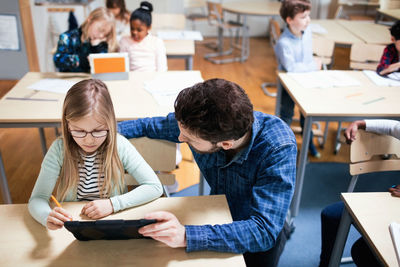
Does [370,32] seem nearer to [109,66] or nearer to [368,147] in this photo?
[368,147]

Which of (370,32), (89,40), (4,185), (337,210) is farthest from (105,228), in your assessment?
(370,32)

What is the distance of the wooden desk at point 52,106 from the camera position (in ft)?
6.23

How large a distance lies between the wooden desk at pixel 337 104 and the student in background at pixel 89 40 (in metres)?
1.30

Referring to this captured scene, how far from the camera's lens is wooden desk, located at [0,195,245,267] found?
1000mm

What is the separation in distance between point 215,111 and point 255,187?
0.31 m

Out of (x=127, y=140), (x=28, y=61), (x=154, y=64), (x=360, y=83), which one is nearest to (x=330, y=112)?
(x=360, y=83)

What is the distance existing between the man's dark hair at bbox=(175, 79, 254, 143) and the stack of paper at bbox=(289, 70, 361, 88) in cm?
152

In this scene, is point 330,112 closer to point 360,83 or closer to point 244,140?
point 360,83

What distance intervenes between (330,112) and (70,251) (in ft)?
5.11

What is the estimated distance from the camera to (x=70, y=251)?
3.38 ft

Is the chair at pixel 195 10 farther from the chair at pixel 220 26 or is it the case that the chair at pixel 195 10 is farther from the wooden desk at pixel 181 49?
the wooden desk at pixel 181 49

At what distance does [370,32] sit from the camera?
384 centimetres

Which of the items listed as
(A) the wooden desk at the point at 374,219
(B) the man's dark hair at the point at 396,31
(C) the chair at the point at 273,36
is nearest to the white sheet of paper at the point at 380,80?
(B) the man's dark hair at the point at 396,31

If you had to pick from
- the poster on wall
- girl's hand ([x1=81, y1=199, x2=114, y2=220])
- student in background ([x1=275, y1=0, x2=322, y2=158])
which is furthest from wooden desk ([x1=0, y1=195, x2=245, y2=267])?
the poster on wall
